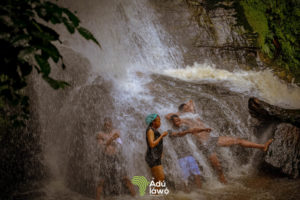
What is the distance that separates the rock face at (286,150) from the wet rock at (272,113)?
155 mm

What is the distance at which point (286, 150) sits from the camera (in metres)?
4.20

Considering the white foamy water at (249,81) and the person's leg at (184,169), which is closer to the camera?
the person's leg at (184,169)

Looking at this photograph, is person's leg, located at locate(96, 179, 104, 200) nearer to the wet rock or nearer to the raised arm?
the raised arm

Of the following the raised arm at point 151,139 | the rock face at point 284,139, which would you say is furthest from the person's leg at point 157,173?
the rock face at point 284,139

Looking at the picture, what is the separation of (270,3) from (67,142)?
8645mm

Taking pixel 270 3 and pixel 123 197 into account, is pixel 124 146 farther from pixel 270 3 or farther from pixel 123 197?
pixel 270 3

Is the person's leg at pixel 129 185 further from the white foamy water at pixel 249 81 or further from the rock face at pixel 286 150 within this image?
the white foamy water at pixel 249 81

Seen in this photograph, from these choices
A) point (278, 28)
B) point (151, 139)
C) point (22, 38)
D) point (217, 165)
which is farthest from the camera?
point (278, 28)

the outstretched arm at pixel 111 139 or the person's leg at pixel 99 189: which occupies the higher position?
the outstretched arm at pixel 111 139

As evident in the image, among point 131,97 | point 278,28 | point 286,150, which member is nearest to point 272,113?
point 286,150

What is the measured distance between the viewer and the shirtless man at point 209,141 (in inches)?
167

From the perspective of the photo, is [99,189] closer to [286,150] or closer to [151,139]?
[151,139]

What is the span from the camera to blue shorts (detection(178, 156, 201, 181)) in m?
4.09

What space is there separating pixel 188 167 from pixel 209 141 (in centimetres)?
67
